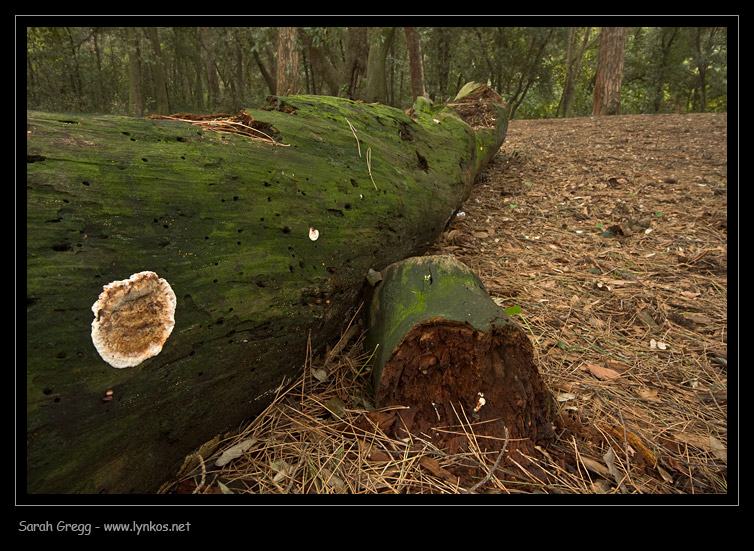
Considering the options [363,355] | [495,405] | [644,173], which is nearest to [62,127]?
[363,355]

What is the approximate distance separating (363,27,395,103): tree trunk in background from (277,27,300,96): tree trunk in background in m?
2.79

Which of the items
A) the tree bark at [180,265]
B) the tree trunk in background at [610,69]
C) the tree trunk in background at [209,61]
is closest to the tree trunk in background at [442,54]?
the tree trunk in background at [610,69]

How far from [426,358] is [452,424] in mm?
313

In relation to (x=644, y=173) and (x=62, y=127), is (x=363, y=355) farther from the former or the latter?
(x=644, y=173)

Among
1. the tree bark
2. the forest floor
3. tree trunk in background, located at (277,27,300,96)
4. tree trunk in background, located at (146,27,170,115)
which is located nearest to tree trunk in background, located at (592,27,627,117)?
the forest floor

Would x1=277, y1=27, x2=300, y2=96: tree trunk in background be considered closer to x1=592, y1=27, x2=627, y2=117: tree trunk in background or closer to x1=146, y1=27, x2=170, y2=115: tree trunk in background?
x1=592, y1=27, x2=627, y2=117: tree trunk in background

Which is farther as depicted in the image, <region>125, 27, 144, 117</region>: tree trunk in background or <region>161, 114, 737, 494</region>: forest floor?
<region>125, 27, 144, 117</region>: tree trunk in background

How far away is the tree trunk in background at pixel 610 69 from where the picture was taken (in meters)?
8.34

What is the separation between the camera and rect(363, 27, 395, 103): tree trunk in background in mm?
8625

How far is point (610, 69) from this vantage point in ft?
28.0

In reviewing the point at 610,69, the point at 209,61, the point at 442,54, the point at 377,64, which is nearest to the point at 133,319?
the point at 377,64

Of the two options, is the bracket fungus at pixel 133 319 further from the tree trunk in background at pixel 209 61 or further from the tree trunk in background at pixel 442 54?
the tree trunk in background at pixel 209 61

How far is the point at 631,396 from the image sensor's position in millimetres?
1948

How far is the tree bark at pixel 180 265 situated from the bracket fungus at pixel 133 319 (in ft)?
0.08
